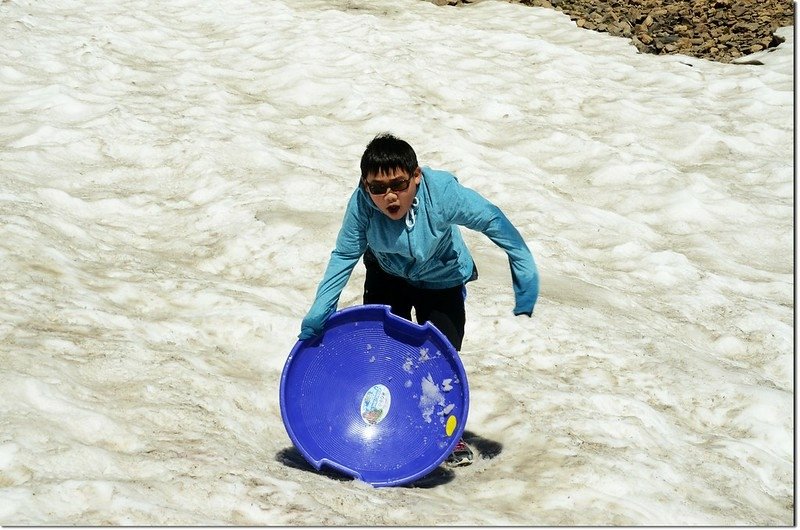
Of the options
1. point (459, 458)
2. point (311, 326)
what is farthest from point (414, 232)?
point (459, 458)

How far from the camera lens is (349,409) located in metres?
4.49

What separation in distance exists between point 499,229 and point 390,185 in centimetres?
62

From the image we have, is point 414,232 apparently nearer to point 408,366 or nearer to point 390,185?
point 390,185

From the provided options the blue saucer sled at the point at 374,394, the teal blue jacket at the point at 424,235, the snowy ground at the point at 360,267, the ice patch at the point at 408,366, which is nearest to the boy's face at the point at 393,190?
the teal blue jacket at the point at 424,235

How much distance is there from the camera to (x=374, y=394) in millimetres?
4523

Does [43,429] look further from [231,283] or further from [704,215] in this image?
[704,215]

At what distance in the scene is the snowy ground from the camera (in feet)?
13.0

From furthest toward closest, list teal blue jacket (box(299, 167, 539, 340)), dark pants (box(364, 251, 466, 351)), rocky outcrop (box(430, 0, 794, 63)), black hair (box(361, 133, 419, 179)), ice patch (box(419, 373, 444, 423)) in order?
rocky outcrop (box(430, 0, 794, 63)), dark pants (box(364, 251, 466, 351)), ice patch (box(419, 373, 444, 423)), teal blue jacket (box(299, 167, 539, 340)), black hair (box(361, 133, 419, 179))

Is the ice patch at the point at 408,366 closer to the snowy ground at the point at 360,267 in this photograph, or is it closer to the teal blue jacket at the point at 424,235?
the teal blue jacket at the point at 424,235

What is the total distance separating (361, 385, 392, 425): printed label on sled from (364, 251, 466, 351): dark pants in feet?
1.41

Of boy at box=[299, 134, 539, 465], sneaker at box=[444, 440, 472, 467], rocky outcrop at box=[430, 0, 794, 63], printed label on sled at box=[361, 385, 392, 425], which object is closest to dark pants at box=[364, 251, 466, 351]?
boy at box=[299, 134, 539, 465]

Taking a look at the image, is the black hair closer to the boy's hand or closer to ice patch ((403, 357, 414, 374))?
the boy's hand

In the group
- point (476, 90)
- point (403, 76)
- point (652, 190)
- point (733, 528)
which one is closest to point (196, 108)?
point (403, 76)

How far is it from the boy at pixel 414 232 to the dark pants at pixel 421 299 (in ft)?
0.05
